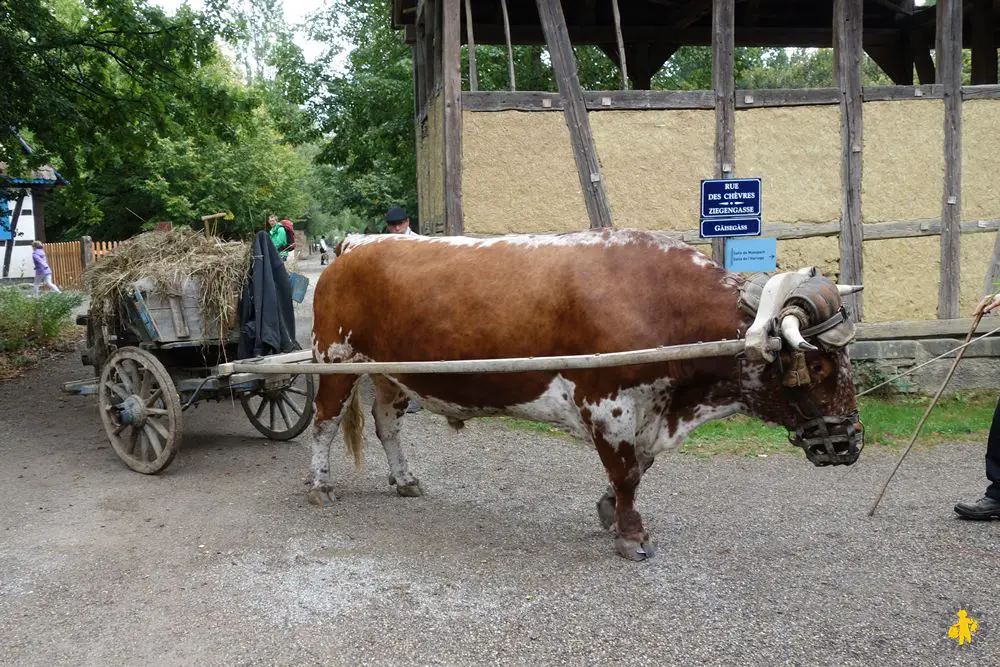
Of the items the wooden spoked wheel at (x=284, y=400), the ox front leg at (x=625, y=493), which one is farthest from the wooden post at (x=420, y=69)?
the ox front leg at (x=625, y=493)

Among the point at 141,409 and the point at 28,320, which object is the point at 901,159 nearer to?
the point at 141,409

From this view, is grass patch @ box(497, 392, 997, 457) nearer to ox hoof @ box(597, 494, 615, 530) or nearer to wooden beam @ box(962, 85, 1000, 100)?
ox hoof @ box(597, 494, 615, 530)

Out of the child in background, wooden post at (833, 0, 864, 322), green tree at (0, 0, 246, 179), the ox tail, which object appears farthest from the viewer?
the child in background

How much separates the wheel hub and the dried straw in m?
0.69

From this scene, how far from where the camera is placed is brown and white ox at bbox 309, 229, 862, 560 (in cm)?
391

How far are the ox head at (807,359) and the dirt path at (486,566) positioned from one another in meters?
0.69

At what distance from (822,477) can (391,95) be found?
10768mm

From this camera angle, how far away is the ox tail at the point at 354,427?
5.44m

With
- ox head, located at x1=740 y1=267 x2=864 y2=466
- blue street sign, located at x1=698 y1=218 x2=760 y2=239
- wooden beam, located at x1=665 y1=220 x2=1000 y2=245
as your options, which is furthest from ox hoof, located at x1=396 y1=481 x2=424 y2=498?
wooden beam, located at x1=665 y1=220 x2=1000 y2=245

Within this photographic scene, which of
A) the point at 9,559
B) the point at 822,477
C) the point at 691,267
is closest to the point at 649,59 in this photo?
the point at 822,477

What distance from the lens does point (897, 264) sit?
8461mm

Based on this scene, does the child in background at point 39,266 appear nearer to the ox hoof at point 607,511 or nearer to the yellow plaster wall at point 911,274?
the yellow plaster wall at point 911,274

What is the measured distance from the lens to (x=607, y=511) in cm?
466

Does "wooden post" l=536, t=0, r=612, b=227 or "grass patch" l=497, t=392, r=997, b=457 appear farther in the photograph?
"wooden post" l=536, t=0, r=612, b=227
